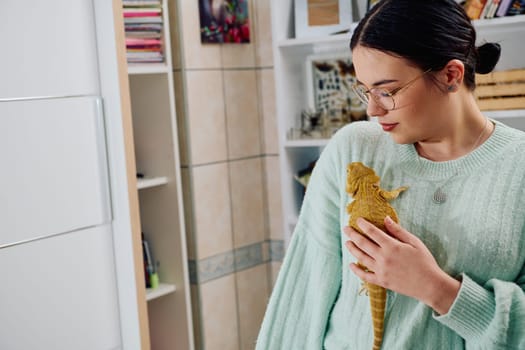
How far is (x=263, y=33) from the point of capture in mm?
3426

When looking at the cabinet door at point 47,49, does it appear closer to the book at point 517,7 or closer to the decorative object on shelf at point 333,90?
the decorative object on shelf at point 333,90

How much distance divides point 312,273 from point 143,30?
1693mm

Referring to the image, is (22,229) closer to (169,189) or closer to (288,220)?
(169,189)

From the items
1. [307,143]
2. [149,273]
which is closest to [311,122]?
[307,143]

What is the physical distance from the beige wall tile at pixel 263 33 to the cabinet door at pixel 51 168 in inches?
45.4

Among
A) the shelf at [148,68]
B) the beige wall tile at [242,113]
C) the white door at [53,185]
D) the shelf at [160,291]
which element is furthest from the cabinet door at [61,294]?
the beige wall tile at [242,113]

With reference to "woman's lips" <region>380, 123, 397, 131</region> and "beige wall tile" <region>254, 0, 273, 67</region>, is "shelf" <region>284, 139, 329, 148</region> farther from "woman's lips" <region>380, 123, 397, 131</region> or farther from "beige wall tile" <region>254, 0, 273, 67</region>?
"woman's lips" <region>380, 123, 397, 131</region>

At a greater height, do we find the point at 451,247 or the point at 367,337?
→ the point at 451,247

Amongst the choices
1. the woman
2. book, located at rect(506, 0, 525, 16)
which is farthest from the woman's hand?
book, located at rect(506, 0, 525, 16)

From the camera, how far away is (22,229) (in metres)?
2.25

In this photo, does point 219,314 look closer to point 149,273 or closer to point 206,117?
point 149,273

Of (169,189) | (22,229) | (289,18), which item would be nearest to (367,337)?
(22,229)

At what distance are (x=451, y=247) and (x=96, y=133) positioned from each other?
1.46m

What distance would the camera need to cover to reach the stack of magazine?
2863 millimetres
